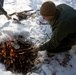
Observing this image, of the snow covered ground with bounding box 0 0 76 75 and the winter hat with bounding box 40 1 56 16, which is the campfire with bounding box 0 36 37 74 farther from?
the winter hat with bounding box 40 1 56 16

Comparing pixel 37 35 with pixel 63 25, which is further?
pixel 37 35

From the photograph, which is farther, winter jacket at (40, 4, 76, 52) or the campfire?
the campfire

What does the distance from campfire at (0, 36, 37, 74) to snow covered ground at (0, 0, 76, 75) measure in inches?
4.9

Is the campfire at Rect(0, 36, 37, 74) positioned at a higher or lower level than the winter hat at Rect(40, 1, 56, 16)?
lower

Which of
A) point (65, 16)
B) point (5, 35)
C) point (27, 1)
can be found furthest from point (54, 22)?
point (27, 1)

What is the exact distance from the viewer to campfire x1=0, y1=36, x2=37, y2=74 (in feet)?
11.4

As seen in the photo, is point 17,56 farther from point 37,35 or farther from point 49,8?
point 49,8

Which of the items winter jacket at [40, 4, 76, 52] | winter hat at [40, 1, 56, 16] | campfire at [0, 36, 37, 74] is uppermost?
winter hat at [40, 1, 56, 16]

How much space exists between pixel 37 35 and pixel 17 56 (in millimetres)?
734

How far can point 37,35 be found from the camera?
4074 millimetres

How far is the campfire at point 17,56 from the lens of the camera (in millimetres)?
3465

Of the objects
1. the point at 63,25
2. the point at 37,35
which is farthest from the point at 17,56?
the point at 63,25

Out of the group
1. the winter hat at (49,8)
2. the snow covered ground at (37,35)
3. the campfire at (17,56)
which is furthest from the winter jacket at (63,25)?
the campfire at (17,56)

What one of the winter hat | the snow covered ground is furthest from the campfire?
the winter hat
